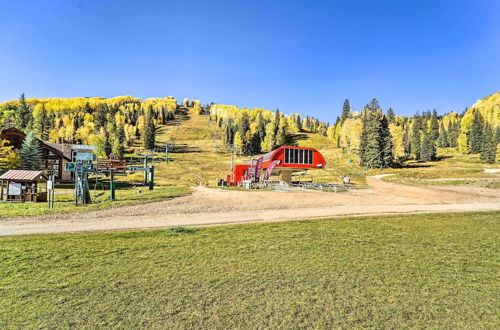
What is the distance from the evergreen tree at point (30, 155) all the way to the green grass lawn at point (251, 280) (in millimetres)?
39655

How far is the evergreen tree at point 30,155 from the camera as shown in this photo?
133 feet

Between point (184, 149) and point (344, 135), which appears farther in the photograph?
point (184, 149)

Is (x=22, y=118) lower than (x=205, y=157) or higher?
higher

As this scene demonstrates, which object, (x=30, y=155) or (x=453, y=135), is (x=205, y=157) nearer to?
(x=30, y=155)

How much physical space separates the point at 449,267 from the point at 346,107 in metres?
168

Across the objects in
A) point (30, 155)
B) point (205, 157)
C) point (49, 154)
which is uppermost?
point (205, 157)

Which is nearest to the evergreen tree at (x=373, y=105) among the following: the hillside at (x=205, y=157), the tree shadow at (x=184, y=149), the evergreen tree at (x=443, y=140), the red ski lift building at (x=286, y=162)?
the hillside at (x=205, y=157)

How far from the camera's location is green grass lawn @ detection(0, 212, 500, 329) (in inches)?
193

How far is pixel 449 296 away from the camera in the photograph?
5719 mm

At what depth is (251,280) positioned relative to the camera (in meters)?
6.52

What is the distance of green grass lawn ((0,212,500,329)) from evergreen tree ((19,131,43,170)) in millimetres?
39655

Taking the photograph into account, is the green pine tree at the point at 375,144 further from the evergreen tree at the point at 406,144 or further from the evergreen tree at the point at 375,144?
the evergreen tree at the point at 406,144

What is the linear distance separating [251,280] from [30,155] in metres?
49.9

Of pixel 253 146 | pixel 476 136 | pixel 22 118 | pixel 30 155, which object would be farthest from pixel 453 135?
pixel 22 118
